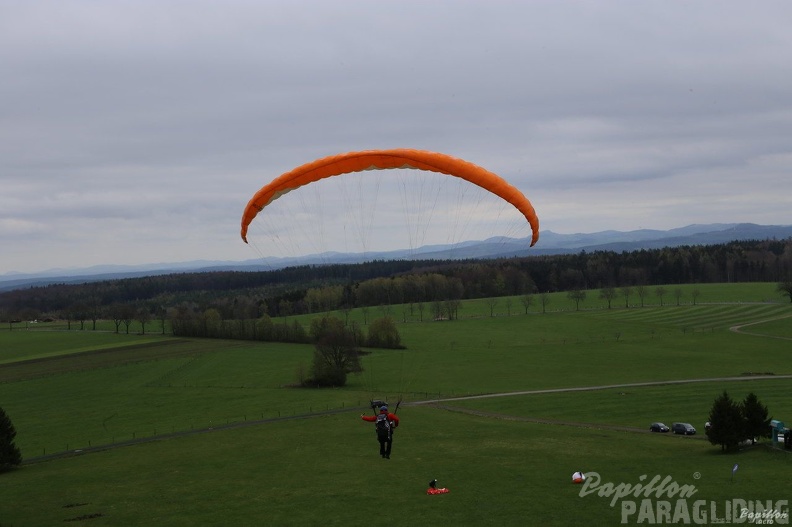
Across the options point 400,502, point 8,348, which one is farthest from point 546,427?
point 8,348

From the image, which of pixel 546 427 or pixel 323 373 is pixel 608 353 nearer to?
pixel 323 373

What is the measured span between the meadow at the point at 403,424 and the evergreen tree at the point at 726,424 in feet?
2.00

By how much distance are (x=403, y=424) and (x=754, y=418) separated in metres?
19.7

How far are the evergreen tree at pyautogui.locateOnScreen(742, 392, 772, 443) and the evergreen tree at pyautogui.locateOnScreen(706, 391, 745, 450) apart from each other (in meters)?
0.21

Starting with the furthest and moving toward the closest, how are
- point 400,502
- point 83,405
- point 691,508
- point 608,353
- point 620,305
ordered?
point 620,305 < point 608,353 < point 83,405 < point 400,502 < point 691,508

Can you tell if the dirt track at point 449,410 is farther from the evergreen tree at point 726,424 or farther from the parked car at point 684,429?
A: the evergreen tree at point 726,424

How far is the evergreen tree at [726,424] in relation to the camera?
26734mm

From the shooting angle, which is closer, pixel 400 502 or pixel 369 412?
pixel 400 502

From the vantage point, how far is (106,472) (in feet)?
108

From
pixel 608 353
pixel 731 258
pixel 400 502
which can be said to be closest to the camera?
pixel 400 502

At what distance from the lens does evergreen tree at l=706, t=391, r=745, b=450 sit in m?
26.7

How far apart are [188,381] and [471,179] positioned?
Answer: 159 ft

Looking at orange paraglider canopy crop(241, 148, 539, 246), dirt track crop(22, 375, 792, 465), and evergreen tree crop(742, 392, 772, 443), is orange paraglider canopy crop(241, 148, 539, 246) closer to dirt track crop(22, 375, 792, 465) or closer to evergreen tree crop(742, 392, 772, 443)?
evergreen tree crop(742, 392, 772, 443)

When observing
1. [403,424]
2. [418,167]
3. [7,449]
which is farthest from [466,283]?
[418,167]
